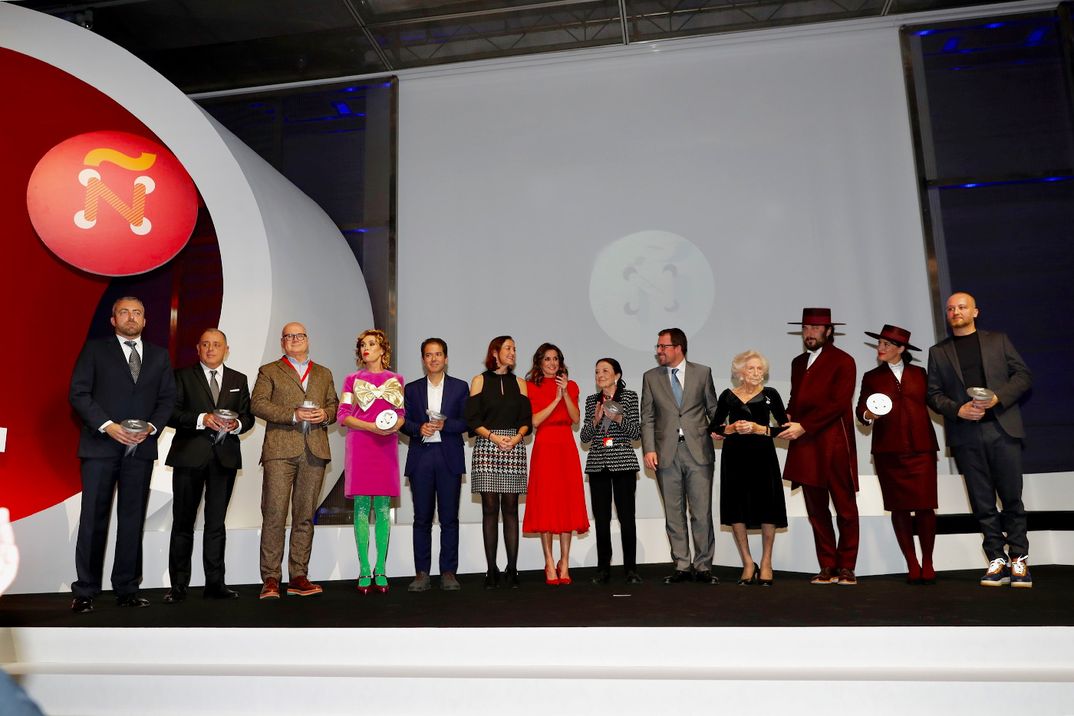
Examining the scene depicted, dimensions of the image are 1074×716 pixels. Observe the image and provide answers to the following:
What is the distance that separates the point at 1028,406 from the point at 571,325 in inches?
140

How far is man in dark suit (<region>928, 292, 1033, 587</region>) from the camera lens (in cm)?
408

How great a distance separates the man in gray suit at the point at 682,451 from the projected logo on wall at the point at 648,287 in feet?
7.00

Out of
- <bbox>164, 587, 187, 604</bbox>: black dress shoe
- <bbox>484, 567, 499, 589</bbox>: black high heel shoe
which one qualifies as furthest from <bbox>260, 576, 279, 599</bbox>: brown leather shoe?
<bbox>484, 567, 499, 589</bbox>: black high heel shoe

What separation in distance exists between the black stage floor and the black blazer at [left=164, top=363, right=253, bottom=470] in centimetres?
70

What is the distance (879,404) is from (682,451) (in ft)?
3.40

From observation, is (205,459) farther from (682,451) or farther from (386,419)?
(682,451)

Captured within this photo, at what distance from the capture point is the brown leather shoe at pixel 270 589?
13.6 feet

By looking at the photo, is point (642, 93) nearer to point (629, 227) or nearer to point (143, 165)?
point (629, 227)

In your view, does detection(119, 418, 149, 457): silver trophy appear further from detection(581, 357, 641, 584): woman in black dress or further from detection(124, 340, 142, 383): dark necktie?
detection(581, 357, 641, 584): woman in black dress

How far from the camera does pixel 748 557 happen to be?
4.33m

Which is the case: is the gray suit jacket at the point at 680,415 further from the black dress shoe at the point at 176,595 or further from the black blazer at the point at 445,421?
the black dress shoe at the point at 176,595

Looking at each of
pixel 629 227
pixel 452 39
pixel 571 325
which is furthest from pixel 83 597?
pixel 452 39

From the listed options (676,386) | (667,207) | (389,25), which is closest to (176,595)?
(676,386)

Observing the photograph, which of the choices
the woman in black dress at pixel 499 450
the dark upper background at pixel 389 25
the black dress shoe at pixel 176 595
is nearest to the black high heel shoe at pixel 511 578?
the woman in black dress at pixel 499 450
